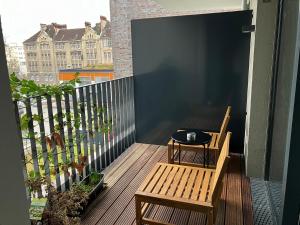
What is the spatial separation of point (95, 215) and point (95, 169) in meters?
0.86

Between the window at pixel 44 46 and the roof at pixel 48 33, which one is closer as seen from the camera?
the roof at pixel 48 33

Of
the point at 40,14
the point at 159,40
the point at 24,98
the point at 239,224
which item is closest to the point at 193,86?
the point at 159,40

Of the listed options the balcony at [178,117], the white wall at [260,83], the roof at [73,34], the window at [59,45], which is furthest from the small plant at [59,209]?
the roof at [73,34]

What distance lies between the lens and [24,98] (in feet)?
7.06

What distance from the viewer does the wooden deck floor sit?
2455mm

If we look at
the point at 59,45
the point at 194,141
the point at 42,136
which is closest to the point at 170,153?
the point at 194,141

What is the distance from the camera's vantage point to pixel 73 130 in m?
2.88

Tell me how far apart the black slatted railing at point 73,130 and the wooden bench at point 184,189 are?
0.77 meters

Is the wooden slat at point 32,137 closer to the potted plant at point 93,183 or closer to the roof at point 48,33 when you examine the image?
the potted plant at point 93,183

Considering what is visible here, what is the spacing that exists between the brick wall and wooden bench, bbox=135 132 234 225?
34.3ft

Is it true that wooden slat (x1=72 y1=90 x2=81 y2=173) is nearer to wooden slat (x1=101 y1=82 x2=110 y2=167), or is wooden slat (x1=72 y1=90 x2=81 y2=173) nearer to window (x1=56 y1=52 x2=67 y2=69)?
wooden slat (x1=101 y1=82 x2=110 y2=167)

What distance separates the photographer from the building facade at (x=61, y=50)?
3.44 m

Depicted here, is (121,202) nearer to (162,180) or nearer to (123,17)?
(162,180)

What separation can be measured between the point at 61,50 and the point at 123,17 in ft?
27.0
